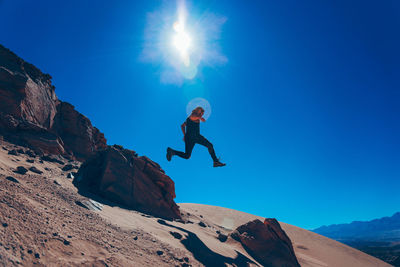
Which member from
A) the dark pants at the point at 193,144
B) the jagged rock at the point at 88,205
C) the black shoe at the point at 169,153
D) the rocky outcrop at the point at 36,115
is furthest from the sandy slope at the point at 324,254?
the jagged rock at the point at 88,205

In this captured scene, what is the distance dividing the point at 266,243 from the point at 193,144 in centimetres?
661

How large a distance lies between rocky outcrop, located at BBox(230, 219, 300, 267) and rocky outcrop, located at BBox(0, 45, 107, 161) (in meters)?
11.2

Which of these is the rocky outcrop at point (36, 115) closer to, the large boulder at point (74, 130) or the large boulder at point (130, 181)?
the large boulder at point (74, 130)

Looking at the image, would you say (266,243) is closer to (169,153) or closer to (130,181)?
(169,153)

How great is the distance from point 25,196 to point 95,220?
148 cm

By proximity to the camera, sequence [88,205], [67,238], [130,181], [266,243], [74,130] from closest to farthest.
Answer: [67,238] → [88,205] → [130,181] → [266,243] → [74,130]

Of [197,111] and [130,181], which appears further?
[130,181]

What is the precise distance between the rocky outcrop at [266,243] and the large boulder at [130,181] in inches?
149

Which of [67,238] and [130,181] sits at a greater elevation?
[130,181]

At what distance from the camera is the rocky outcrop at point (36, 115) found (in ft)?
35.5

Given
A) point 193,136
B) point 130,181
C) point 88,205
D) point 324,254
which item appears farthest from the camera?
point 324,254

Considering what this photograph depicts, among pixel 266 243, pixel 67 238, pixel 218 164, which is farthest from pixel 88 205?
pixel 266 243

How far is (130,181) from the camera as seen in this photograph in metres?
10.0

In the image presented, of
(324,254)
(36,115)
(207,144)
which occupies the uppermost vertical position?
(36,115)
